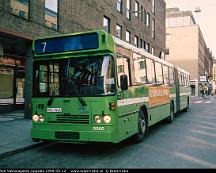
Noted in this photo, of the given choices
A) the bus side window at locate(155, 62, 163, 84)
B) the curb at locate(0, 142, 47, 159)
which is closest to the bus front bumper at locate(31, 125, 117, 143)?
the curb at locate(0, 142, 47, 159)

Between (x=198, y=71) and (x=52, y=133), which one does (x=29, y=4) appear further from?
(x=198, y=71)

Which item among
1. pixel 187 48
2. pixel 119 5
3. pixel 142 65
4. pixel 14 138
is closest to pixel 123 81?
pixel 142 65

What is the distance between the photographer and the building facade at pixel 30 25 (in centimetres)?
1360

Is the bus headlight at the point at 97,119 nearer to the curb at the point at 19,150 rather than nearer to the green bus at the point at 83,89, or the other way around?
the green bus at the point at 83,89

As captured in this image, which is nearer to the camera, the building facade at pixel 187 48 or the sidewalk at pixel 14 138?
the sidewalk at pixel 14 138

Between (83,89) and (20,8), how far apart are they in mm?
8064

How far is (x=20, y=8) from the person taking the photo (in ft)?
45.6

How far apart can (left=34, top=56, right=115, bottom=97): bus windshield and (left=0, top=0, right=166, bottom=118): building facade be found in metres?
5.53

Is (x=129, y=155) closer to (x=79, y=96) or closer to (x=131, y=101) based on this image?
(x=131, y=101)

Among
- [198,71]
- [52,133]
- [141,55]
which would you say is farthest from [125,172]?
[198,71]

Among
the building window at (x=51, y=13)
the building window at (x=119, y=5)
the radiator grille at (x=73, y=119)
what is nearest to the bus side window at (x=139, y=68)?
the radiator grille at (x=73, y=119)

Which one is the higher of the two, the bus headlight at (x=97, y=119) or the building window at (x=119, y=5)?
the building window at (x=119, y=5)

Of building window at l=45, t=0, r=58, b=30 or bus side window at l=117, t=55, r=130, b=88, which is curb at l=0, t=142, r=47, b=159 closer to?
bus side window at l=117, t=55, r=130, b=88

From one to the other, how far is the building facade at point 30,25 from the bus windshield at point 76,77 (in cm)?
553
